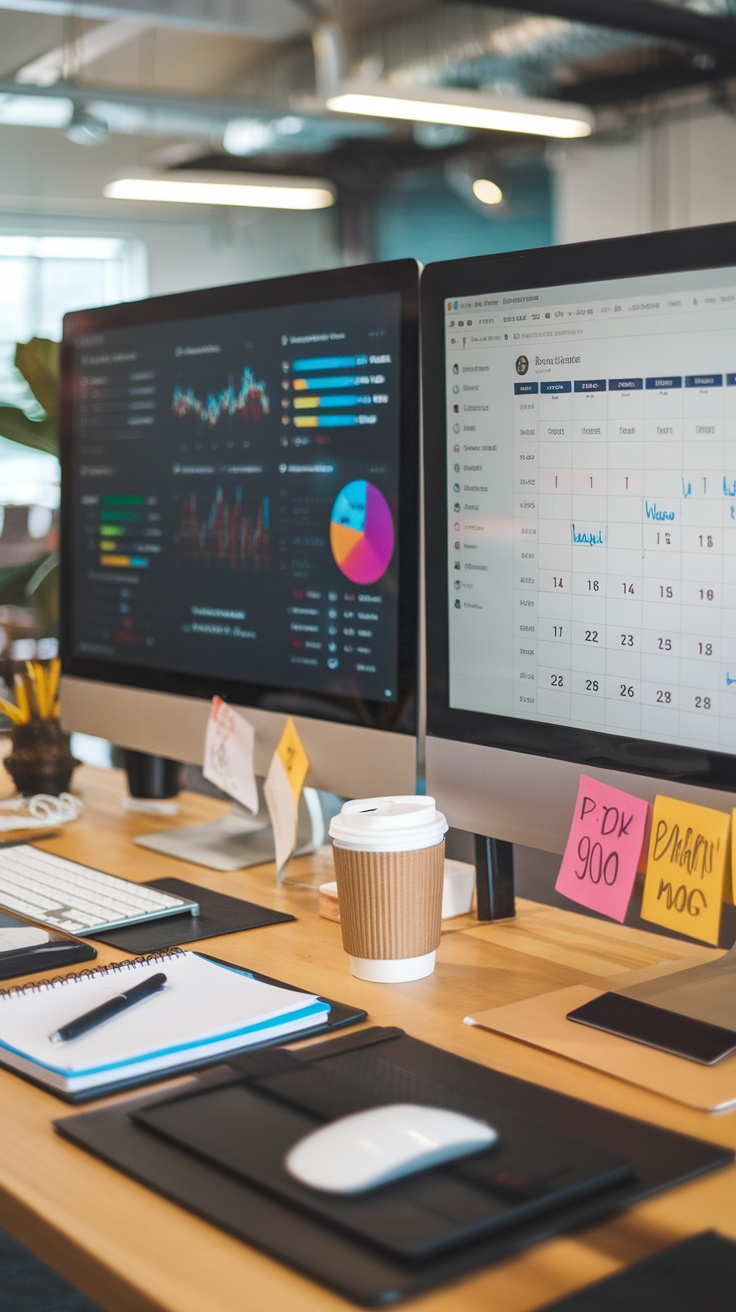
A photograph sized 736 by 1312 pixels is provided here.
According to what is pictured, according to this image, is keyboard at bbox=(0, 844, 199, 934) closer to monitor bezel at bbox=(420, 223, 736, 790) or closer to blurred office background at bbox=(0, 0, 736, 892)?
monitor bezel at bbox=(420, 223, 736, 790)

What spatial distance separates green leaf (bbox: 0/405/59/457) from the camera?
1.87 meters

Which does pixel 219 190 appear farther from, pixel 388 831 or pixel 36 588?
pixel 388 831

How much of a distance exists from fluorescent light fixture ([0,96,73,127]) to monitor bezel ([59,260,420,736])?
4268 millimetres

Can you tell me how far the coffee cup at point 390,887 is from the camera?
0.90 metres

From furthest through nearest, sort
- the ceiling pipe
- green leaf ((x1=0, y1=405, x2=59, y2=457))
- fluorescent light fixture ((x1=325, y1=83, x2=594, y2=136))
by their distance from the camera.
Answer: fluorescent light fixture ((x1=325, y1=83, x2=594, y2=136)), the ceiling pipe, green leaf ((x1=0, y1=405, x2=59, y2=457))

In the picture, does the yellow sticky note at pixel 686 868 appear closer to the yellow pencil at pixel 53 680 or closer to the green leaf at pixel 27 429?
the yellow pencil at pixel 53 680

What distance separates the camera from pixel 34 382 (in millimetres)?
1893

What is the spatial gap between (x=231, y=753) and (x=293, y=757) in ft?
0.41

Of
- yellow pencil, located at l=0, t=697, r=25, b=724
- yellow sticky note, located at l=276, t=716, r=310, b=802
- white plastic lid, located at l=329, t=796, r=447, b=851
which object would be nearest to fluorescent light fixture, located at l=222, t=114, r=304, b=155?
yellow pencil, located at l=0, t=697, r=25, b=724

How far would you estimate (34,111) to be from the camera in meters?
5.45

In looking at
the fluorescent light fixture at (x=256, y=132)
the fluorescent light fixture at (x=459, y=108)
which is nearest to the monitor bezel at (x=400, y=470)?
the fluorescent light fixture at (x=459, y=108)

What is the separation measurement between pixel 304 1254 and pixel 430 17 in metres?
5.67

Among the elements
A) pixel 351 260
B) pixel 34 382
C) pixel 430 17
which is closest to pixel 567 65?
pixel 430 17

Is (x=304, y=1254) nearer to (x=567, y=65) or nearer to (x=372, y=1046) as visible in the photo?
(x=372, y=1046)
